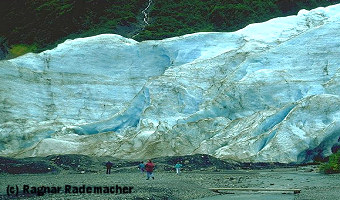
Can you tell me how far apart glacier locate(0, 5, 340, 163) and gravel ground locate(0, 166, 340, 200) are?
387 centimetres

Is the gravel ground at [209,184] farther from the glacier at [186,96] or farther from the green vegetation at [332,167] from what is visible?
the glacier at [186,96]

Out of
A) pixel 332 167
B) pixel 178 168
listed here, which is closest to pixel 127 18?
pixel 178 168

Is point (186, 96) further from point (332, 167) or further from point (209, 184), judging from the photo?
point (209, 184)

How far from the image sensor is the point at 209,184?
20297mm

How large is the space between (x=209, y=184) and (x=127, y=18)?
149 ft

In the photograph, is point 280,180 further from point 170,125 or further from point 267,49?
point 267,49

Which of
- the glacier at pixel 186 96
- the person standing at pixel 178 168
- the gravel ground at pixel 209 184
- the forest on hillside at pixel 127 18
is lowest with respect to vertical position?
the gravel ground at pixel 209 184

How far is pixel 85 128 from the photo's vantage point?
36125mm

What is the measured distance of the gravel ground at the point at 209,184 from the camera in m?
16.6

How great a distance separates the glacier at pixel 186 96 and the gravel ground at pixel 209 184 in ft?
12.7

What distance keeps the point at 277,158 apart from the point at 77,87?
15.7 m

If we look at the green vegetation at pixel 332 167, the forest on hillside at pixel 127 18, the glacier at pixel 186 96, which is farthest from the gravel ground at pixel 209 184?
the forest on hillside at pixel 127 18

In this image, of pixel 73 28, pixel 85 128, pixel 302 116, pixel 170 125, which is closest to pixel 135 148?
pixel 170 125

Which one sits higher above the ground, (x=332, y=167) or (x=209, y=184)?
(x=332, y=167)
